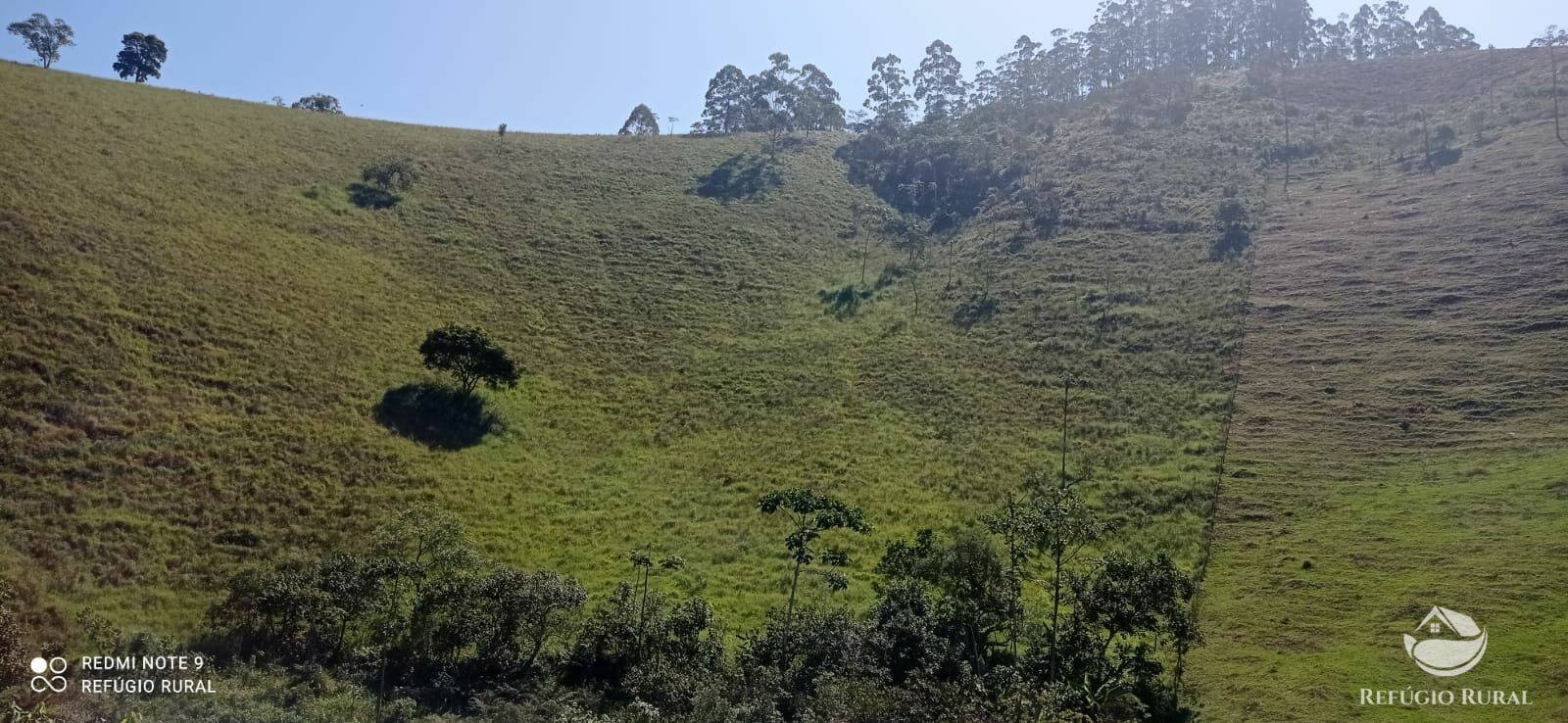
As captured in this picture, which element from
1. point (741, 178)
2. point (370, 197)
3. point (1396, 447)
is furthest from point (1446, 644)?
point (741, 178)

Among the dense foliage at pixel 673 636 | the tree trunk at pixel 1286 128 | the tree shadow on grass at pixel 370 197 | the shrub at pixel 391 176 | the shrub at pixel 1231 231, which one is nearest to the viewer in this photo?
the dense foliage at pixel 673 636

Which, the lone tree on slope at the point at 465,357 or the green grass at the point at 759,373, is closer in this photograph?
the green grass at the point at 759,373

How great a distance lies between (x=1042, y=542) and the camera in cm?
2472

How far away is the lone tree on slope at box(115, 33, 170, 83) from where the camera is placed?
89.3 m

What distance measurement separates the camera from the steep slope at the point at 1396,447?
24578 millimetres

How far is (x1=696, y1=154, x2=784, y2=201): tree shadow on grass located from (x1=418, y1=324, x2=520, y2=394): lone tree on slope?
4276 centimetres

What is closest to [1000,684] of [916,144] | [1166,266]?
[1166,266]

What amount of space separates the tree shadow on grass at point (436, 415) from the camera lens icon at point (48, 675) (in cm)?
1728

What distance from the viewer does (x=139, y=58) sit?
8962cm

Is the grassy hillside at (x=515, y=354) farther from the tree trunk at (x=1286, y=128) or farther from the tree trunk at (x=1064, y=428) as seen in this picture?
the tree trunk at (x=1286, y=128)

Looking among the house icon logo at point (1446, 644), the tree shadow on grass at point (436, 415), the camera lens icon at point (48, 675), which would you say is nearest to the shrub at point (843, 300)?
the tree shadow on grass at point (436, 415)

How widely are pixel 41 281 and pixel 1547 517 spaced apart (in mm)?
58962

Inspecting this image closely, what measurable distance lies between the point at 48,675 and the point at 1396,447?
4684 cm

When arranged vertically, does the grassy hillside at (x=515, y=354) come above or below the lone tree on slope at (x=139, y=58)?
below
